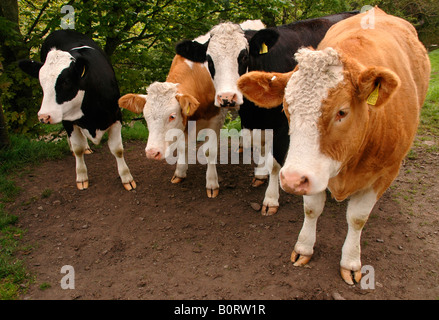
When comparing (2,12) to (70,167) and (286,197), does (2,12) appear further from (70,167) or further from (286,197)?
(286,197)

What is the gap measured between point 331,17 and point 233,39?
6.26 feet

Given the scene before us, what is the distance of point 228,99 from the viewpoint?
3699 mm

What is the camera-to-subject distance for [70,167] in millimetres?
5750

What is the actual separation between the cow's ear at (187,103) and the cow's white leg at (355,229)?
2058 mm

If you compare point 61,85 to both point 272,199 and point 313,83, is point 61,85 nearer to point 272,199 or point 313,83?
point 272,199

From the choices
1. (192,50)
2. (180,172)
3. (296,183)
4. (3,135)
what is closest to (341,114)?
(296,183)

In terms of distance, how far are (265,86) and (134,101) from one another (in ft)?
7.16

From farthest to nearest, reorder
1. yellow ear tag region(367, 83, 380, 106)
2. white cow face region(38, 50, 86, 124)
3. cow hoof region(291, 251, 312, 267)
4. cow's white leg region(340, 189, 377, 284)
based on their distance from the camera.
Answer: white cow face region(38, 50, 86, 124) → cow hoof region(291, 251, 312, 267) → cow's white leg region(340, 189, 377, 284) → yellow ear tag region(367, 83, 380, 106)

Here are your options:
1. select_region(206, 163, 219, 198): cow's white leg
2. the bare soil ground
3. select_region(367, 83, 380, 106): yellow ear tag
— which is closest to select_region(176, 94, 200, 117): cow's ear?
select_region(206, 163, 219, 198): cow's white leg

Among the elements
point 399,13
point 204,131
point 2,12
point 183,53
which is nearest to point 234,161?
point 204,131

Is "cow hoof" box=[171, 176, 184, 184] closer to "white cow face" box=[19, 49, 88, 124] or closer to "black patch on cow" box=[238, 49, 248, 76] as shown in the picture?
"white cow face" box=[19, 49, 88, 124]

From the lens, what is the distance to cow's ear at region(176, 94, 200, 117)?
159 inches

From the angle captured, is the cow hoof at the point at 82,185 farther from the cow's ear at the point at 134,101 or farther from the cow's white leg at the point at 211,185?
the cow's white leg at the point at 211,185

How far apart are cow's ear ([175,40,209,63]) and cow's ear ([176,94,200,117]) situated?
0.71 meters
